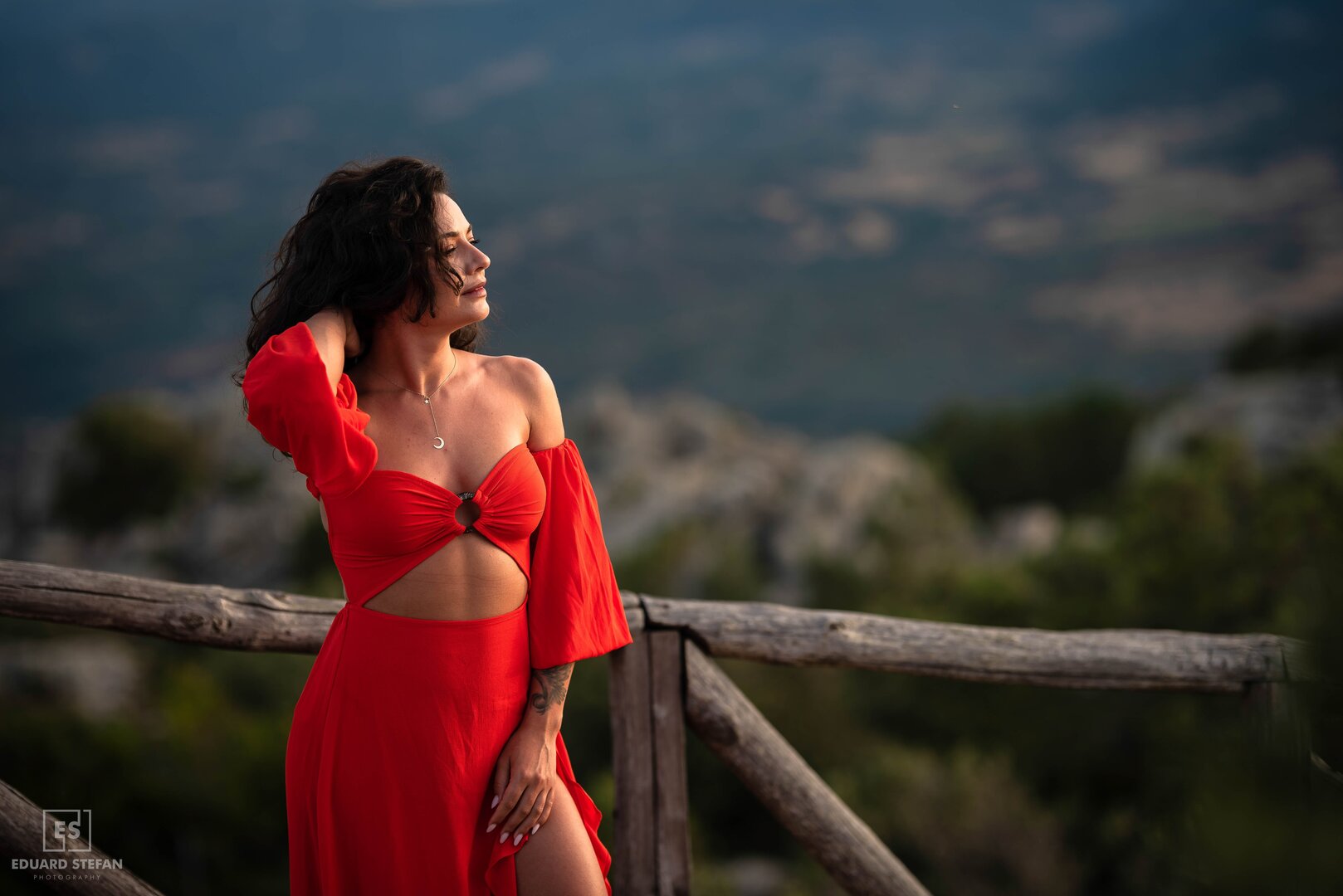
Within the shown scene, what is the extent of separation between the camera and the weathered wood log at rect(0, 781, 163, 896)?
1.96m

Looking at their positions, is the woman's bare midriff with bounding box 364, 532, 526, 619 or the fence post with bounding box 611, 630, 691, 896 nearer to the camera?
the woman's bare midriff with bounding box 364, 532, 526, 619

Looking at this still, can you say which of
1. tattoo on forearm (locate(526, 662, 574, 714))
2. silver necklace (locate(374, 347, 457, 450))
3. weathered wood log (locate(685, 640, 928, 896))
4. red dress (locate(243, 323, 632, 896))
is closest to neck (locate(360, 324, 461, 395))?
silver necklace (locate(374, 347, 457, 450))

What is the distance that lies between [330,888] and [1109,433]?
3646 centimetres

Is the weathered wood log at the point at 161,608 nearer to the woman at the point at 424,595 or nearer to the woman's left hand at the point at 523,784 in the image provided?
the woman at the point at 424,595

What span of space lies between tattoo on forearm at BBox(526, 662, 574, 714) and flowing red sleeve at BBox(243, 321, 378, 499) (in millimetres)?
496

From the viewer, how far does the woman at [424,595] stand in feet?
5.62

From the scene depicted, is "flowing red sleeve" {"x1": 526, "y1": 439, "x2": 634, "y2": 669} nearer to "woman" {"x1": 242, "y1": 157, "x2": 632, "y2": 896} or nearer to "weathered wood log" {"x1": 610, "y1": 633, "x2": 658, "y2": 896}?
"woman" {"x1": 242, "y1": 157, "x2": 632, "y2": 896}

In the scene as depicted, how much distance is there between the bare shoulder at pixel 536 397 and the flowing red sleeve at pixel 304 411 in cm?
35

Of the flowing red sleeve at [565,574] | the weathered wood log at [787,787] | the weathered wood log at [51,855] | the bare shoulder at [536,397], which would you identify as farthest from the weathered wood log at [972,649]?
the weathered wood log at [51,855]

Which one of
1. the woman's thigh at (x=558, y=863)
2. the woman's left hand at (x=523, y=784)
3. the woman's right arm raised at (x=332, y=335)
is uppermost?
the woman's right arm raised at (x=332, y=335)

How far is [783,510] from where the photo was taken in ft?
67.4

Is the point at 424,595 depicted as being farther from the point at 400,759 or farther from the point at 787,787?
the point at 787,787

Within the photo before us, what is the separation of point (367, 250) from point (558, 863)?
42.8 inches
